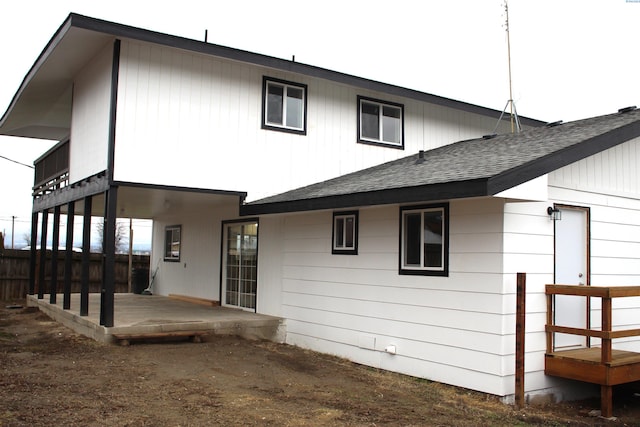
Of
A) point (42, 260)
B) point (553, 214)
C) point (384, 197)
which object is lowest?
point (42, 260)

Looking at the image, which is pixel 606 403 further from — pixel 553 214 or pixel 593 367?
pixel 553 214

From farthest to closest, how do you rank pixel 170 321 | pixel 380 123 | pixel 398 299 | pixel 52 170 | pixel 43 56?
pixel 52 170 < pixel 380 123 < pixel 43 56 < pixel 170 321 < pixel 398 299

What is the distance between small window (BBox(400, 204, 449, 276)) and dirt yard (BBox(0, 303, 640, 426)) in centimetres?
151

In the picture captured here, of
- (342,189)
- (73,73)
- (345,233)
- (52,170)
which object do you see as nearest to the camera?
(342,189)

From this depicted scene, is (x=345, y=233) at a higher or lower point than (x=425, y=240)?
higher

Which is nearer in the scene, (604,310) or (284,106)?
(604,310)

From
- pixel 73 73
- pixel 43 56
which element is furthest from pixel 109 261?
pixel 73 73

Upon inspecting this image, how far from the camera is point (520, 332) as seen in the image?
21.9 feet

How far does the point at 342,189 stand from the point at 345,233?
0.79m

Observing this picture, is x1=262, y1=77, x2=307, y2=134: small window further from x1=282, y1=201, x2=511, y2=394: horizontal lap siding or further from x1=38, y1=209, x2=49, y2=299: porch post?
x1=38, y1=209, x2=49, y2=299: porch post

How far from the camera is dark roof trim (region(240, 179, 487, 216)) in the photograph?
258 inches

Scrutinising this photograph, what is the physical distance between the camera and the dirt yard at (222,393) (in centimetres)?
570

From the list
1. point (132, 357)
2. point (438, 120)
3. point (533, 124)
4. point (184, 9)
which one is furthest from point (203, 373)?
point (184, 9)

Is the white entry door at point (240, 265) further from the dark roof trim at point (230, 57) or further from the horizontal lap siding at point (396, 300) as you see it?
the dark roof trim at point (230, 57)
